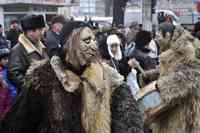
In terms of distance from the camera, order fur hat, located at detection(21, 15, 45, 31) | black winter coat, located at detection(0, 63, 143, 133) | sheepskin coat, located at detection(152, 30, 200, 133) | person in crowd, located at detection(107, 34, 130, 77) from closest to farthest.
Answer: black winter coat, located at detection(0, 63, 143, 133), sheepskin coat, located at detection(152, 30, 200, 133), fur hat, located at detection(21, 15, 45, 31), person in crowd, located at detection(107, 34, 130, 77)

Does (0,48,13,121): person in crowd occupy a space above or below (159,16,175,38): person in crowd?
below

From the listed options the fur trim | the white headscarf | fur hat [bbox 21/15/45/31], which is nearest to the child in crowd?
fur hat [bbox 21/15/45/31]

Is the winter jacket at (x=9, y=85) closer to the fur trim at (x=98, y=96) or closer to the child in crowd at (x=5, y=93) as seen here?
the child in crowd at (x=5, y=93)

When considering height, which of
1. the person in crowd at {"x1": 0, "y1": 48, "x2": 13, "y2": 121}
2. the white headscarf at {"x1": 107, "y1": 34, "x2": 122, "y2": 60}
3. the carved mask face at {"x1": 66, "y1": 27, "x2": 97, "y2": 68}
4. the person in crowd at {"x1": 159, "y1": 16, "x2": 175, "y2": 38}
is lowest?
the person in crowd at {"x1": 0, "y1": 48, "x2": 13, "y2": 121}

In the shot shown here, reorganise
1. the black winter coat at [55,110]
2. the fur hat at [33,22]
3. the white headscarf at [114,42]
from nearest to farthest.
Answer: the black winter coat at [55,110], the fur hat at [33,22], the white headscarf at [114,42]

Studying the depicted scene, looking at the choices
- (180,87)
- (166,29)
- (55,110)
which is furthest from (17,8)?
(55,110)

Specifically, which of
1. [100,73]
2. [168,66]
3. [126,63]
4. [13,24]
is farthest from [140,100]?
[13,24]

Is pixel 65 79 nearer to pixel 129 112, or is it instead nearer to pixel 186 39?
pixel 129 112

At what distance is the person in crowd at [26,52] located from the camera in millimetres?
6863

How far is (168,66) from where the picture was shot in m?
5.59

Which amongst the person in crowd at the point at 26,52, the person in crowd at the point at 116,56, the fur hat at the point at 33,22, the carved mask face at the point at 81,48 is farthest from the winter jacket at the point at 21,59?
the carved mask face at the point at 81,48

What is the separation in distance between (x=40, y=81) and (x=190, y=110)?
1.58 metres

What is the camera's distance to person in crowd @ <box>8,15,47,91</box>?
22.5 ft

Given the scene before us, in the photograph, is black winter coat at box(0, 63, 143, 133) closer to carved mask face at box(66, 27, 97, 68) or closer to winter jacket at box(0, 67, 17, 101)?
carved mask face at box(66, 27, 97, 68)
